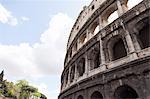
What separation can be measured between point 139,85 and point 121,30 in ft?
12.0

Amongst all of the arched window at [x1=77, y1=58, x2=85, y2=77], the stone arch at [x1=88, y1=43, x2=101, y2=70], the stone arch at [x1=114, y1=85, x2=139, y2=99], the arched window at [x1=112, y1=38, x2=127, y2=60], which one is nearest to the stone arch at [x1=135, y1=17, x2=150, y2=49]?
the arched window at [x1=112, y1=38, x2=127, y2=60]

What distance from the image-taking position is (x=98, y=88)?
945 cm

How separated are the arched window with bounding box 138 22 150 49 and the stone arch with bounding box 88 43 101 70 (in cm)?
349

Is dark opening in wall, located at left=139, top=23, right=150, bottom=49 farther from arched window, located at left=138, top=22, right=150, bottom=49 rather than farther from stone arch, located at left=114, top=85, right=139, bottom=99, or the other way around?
stone arch, located at left=114, top=85, right=139, bottom=99

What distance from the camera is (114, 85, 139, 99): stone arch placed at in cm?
833

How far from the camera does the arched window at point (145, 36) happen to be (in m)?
8.38

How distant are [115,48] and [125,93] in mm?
3097

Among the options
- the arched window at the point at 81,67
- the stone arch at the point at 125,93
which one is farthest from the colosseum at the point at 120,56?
the arched window at the point at 81,67

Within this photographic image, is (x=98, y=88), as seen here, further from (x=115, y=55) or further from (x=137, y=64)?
(x=137, y=64)

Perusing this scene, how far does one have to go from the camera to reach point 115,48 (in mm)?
10266

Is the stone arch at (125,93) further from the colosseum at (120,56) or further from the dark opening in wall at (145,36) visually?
the dark opening in wall at (145,36)

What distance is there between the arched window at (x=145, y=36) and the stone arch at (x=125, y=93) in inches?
99.7

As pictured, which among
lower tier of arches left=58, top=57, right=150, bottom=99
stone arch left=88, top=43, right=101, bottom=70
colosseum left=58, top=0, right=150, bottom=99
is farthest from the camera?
stone arch left=88, top=43, right=101, bottom=70

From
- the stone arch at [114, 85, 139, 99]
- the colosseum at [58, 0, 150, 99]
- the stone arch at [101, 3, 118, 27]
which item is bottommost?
the stone arch at [114, 85, 139, 99]
